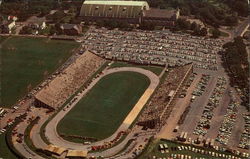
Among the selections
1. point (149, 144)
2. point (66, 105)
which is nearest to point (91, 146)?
point (149, 144)

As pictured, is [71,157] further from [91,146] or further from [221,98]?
[221,98]

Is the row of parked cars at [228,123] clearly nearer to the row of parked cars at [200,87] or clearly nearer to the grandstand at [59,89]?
the row of parked cars at [200,87]

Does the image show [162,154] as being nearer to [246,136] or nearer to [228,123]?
[228,123]

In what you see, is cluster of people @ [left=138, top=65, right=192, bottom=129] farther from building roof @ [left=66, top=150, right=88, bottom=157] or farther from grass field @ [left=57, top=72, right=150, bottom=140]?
building roof @ [left=66, top=150, right=88, bottom=157]

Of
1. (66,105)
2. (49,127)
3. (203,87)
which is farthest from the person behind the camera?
(203,87)

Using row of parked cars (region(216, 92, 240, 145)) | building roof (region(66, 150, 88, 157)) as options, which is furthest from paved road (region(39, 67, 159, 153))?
row of parked cars (region(216, 92, 240, 145))

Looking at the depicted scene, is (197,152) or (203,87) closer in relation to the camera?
(197,152)
